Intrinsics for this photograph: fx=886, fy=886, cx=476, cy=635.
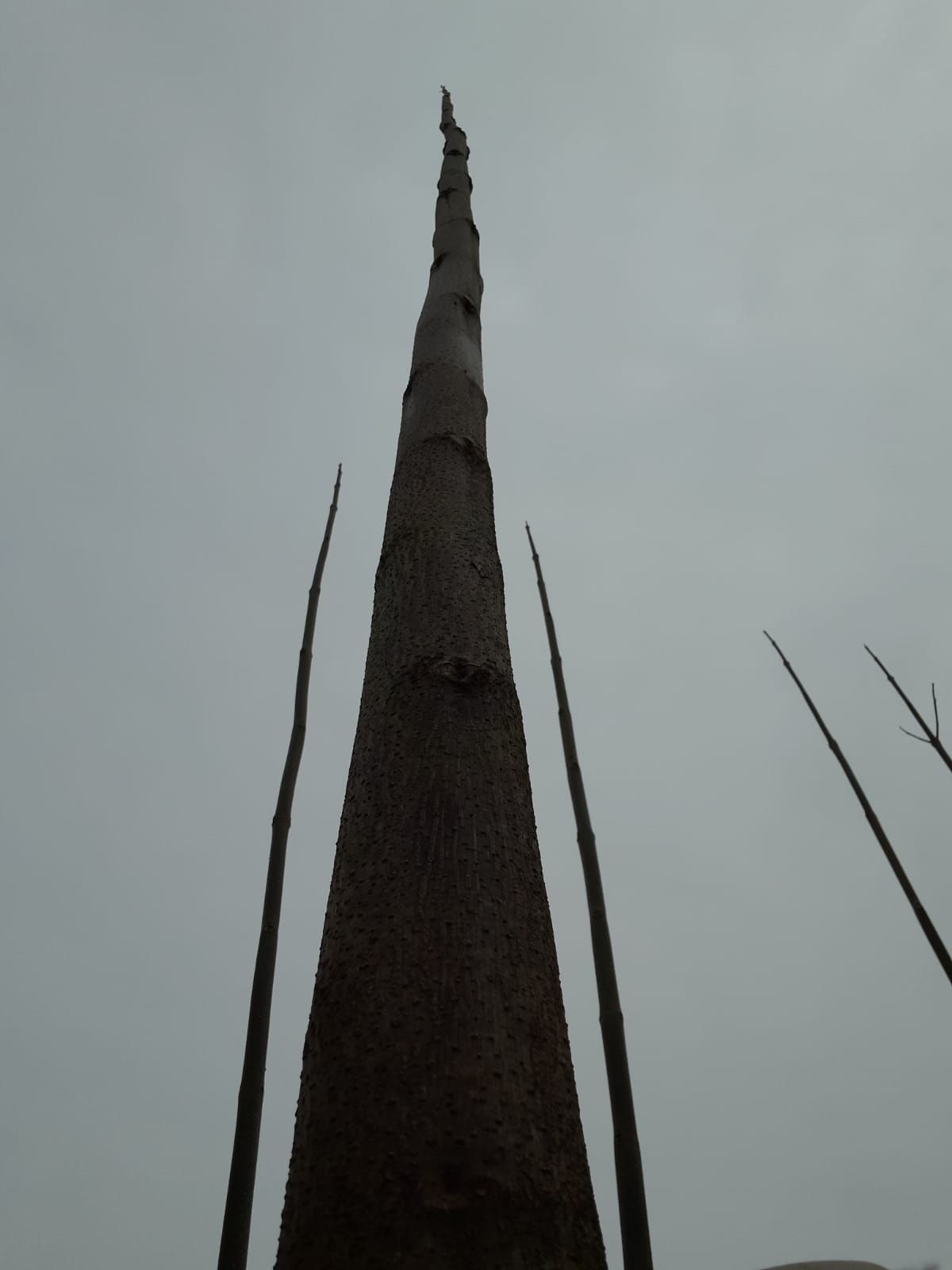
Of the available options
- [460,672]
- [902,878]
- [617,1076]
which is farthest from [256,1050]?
[902,878]

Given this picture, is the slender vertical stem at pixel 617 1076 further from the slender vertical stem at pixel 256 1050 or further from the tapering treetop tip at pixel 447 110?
the tapering treetop tip at pixel 447 110

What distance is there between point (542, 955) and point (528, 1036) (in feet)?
0.38

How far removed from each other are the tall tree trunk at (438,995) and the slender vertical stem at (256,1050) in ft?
2.75

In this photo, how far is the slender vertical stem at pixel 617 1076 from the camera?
1.57 m

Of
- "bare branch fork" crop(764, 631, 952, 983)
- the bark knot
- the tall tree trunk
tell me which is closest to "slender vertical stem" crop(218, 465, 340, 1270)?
the tall tree trunk

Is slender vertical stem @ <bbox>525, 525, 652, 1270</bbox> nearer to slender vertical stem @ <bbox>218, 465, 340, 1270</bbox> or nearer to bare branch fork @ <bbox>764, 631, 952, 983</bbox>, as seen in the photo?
slender vertical stem @ <bbox>218, 465, 340, 1270</bbox>

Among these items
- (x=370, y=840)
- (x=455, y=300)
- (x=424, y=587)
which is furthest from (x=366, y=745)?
(x=455, y=300)

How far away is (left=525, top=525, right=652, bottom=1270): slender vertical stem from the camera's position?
1569 mm

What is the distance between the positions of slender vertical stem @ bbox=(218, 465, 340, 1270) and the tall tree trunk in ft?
2.75

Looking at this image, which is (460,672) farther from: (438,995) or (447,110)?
(447,110)

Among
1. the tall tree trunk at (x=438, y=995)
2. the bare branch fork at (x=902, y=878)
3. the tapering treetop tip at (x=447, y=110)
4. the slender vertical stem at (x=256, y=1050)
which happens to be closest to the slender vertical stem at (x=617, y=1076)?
the slender vertical stem at (x=256, y=1050)

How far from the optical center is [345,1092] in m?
0.85

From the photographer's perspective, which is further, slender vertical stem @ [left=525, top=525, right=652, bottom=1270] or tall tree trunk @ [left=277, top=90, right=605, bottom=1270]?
slender vertical stem @ [left=525, top=525, right=652, bottom=1270]

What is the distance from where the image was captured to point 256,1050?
5.89ft
